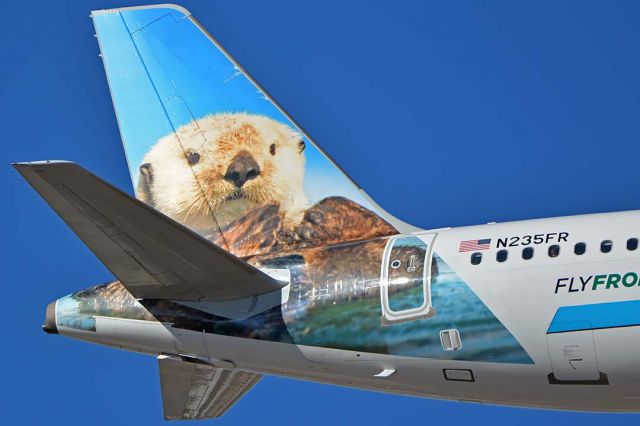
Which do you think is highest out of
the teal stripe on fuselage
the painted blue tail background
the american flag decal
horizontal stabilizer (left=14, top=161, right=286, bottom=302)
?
the painted blue tail background

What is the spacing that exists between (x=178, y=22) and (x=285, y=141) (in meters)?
3.33

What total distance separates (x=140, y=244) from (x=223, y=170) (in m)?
4.84

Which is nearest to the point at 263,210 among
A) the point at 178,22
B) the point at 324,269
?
the point at 324,269

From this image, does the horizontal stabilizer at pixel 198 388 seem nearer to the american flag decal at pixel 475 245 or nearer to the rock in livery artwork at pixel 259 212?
the rock in livery artwork at pixel 259 212

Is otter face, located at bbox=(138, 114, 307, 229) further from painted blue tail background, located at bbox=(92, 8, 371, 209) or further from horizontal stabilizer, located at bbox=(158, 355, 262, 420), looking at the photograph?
horizontal stabilizer, located at bbox=(158, 355, 262, 420)

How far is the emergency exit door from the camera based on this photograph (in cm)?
1723

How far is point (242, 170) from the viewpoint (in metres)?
21.0

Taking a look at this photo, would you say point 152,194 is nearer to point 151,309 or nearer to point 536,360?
point 151,309

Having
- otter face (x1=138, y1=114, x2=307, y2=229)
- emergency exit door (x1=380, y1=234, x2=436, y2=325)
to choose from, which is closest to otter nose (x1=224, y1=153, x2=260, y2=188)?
otter face (x1=138, y1=114, x2=307, y2=229)

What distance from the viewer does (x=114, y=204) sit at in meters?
15.5

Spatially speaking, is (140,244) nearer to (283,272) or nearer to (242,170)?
(283,272)

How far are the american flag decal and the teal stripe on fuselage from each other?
62.6 inches

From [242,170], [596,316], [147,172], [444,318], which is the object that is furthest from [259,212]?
[596,316]

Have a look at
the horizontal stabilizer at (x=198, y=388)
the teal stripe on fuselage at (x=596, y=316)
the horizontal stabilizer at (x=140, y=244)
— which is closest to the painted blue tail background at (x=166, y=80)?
the horizontal stabilizer at (x=140, y=244)
